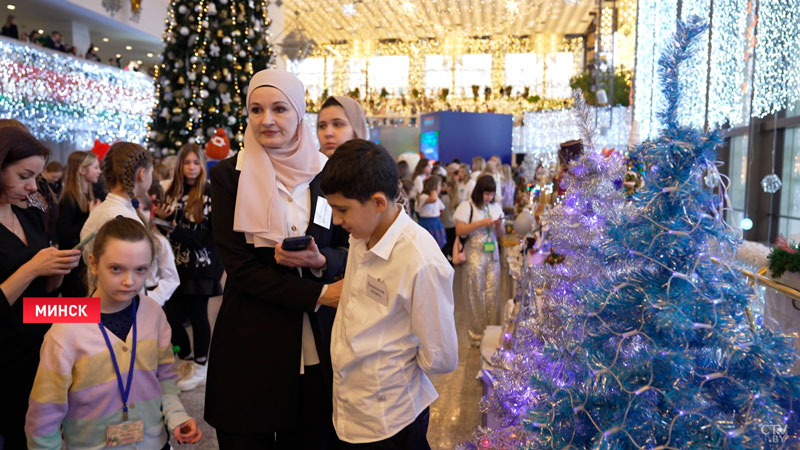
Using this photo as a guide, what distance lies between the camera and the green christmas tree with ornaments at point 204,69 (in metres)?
7.68

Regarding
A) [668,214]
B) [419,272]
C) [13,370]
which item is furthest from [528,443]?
[13,370]

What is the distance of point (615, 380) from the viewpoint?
1.47 meters

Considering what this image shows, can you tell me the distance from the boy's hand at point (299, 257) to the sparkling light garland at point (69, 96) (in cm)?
1110

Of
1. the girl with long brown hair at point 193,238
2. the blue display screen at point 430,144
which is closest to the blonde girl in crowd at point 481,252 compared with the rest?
the girl with long brown hair at point 193,238

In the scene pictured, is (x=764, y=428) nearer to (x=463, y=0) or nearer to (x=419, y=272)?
(x=419, y=272)

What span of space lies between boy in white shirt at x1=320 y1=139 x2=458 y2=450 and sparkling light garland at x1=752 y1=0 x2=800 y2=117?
3.42 meters

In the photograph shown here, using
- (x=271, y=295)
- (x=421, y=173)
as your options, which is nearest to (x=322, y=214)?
(x=271, y=295)

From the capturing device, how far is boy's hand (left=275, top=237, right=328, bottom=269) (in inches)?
67.5

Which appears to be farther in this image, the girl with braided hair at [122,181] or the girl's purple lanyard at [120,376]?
the girl with braided hair at [122,181]

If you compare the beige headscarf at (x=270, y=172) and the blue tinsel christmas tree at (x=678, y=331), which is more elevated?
the beige headscarf at (x=270, y=172)

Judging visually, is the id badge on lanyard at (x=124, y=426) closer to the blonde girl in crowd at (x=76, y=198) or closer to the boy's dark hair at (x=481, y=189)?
the blonde girl in crowd at (x=76, y=198)

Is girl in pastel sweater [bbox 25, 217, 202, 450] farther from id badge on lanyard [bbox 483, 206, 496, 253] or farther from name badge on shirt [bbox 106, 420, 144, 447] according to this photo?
id badge on lanyard [bbox 483, 206, 496, 253]

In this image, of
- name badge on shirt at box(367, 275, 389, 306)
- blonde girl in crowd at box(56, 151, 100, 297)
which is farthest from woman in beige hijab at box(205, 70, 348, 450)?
blonde girl in crowd at box(56, 151, 100, 297)

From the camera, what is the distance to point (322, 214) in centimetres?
197
